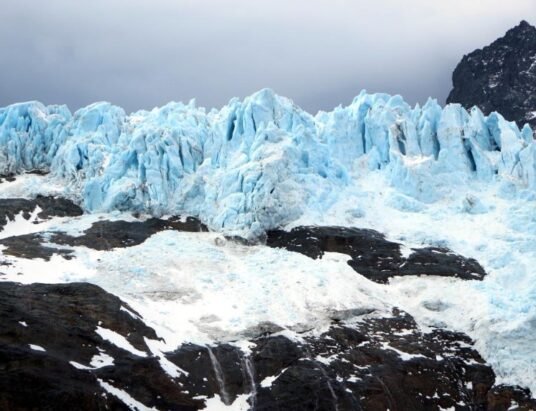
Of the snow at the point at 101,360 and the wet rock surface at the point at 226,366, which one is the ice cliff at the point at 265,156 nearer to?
the wet rock surface at the point at 226,366

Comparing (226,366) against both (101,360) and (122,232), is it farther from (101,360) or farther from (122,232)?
(122,232)

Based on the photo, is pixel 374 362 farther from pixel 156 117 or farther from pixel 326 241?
pixel 156 117

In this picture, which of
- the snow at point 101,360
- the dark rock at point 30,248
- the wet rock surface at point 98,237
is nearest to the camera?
the snow at point 101,360

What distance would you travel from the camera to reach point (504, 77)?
13350 centimetres

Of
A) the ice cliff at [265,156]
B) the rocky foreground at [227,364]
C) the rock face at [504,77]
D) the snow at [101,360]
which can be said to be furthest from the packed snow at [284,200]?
the rock face at [504,77]

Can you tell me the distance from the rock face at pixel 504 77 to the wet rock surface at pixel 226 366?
319ft

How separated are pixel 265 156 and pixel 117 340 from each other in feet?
81.5

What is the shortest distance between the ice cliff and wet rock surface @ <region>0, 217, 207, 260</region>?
2.09m

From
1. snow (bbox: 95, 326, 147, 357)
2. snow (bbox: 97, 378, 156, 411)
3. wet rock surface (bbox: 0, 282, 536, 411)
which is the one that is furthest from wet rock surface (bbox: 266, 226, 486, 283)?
snow (bbox: 97, 378, 156, 411)

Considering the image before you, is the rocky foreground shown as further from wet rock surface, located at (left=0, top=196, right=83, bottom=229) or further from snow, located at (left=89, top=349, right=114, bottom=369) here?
wet rock surface, located at (left=0, top=196, right=83, bottom=229)

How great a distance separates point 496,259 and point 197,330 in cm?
2262

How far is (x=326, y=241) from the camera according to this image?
4706 cm

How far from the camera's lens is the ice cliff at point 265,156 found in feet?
167

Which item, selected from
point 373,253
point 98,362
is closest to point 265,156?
point 373,253
